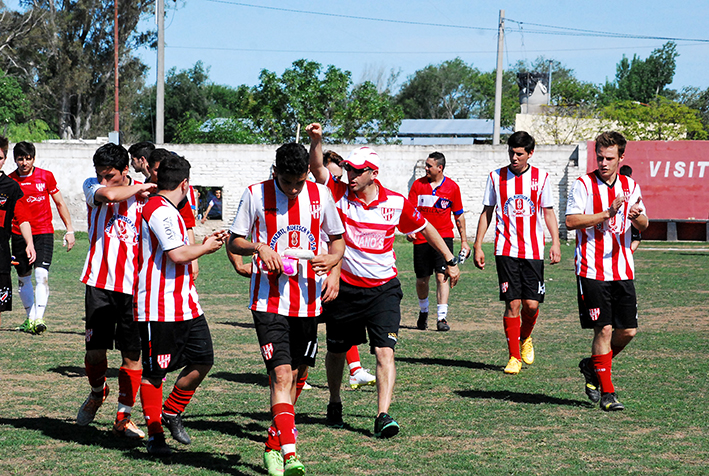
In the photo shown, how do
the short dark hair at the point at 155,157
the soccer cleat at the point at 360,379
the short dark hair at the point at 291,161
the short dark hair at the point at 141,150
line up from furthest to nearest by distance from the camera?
1. the soccer cleat at the point at 360,379
2. the short dark hair at the point at 141,150
3. the short dark hair at the point at 155,157
4. the short dark hair at the point at 291,161

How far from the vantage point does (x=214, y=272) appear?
1730cm

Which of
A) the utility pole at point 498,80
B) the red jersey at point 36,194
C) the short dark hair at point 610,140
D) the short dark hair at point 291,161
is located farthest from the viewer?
the utility pole at point 498,80

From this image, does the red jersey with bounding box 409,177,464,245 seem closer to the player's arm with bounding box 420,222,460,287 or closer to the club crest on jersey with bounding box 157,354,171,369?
the player's arm with bounding box 420,222,460,287

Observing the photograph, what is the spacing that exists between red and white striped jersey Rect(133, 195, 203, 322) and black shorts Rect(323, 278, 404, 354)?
1207 millimetres

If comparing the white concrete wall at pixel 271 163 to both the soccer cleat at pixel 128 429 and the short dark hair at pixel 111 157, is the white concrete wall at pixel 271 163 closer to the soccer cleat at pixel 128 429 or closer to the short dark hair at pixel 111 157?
the short dark hair at pixel 111 157

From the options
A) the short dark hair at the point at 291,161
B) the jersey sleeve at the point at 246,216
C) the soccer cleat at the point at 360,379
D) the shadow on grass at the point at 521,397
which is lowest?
the shadow on grass at the point at 521,397

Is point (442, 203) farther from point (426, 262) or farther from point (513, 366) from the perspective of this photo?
point (513, 366)

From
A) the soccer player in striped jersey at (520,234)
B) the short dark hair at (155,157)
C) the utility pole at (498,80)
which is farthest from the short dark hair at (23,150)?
the utility pole at (498,80)

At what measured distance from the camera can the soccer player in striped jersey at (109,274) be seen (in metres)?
5.68

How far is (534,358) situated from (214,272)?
9881 mm

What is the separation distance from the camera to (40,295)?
10203 millimetres

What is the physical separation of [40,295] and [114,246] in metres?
5.03

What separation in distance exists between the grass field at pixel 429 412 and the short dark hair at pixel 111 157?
1.90 meters

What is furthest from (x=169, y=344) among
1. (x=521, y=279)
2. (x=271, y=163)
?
(x=271, y=163)
